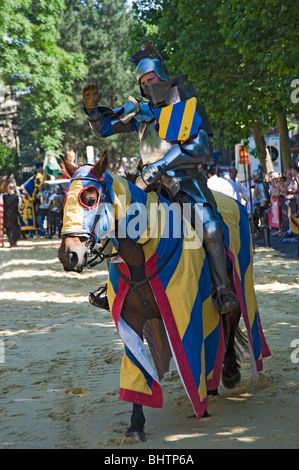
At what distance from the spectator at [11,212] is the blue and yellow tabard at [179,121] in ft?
63.6

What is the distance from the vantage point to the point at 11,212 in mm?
24109

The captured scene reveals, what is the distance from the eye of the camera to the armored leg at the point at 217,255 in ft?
17.0

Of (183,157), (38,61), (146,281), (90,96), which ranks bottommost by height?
(146,281)

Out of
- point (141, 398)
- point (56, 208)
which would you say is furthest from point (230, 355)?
point (56, 208)

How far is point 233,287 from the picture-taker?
5.93m

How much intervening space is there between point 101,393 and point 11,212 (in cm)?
1856

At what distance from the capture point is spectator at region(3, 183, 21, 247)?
950 inches

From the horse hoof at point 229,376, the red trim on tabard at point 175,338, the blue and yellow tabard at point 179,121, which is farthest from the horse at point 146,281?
the horse hoof at point 229,376

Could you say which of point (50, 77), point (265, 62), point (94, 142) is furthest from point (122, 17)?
point (265, 62)

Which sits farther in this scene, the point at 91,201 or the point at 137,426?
the point at 137,426

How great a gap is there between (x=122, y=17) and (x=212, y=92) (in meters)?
38.6

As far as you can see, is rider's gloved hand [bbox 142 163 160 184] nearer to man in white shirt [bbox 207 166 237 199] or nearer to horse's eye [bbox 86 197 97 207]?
horse's eye [bbox 86 197 97 207]

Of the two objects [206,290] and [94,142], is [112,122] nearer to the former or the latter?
[206,290]

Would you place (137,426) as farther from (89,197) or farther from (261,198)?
(261,198)
